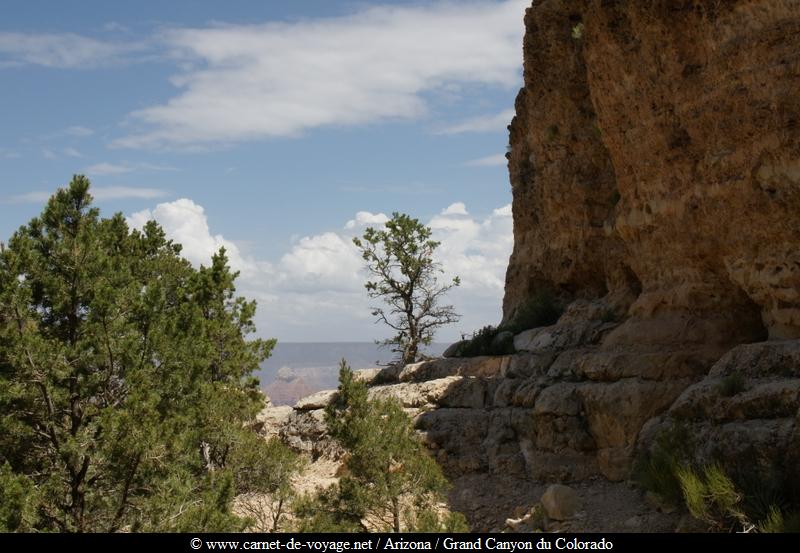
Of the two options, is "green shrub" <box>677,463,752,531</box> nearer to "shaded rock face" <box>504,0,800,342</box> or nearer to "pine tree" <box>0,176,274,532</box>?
"shaded rock face" <box>504,0,800,342</box>

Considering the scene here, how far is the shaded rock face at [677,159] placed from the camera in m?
16.3

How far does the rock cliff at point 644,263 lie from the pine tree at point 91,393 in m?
8.25

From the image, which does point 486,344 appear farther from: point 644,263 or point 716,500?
point 716,500

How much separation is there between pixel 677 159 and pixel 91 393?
14.1 meters

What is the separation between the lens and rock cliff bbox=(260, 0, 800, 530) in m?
15.8

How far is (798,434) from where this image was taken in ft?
42.4

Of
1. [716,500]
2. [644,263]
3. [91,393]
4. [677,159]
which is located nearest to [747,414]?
[716,500]

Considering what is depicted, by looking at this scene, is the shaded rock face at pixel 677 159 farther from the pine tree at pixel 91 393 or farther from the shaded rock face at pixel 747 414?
the pine tree at pixel 91 393

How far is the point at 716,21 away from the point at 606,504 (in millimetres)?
10702

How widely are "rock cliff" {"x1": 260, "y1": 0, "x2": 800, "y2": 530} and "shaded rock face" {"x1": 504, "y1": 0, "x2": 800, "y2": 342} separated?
0.15 ft

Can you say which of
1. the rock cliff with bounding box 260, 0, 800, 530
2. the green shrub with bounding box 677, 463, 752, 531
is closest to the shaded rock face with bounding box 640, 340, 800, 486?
the rock cliff with bounding box 260, 0, 800, 530

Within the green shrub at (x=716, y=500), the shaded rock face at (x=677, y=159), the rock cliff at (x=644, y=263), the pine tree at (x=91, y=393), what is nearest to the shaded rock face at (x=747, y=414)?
the rock cliff at (x=644, y=263)
